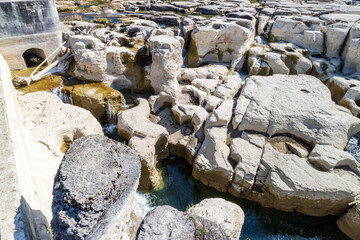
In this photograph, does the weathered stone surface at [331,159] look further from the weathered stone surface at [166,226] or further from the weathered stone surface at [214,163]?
the weathered stone surface at [166,226]

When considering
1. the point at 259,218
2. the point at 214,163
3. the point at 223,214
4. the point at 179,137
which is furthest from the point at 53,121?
the point at 259,218

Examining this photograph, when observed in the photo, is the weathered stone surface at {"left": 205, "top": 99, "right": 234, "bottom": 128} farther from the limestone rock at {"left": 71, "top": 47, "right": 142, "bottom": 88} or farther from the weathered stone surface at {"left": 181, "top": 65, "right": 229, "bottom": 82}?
the limestone rock at {"left": 71, "top": 47, "right": 142, "bottom": 88}

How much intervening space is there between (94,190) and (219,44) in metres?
10.3

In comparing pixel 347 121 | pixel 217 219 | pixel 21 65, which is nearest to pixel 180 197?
pixel 217 219

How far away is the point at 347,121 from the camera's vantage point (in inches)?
284

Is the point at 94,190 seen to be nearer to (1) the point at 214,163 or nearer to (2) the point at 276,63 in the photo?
(1) the point at 214,163

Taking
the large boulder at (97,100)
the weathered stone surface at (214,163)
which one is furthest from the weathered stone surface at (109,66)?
the weathered stone surface at (214,163)

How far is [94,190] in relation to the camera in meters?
2.52

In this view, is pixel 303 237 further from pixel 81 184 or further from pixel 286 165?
pixel 81 184

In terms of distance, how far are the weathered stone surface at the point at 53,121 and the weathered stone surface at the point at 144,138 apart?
36.8 inches

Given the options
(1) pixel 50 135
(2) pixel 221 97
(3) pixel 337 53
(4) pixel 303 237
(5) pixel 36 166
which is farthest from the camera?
(3) pixel 337 53

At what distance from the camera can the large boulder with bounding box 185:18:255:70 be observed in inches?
432

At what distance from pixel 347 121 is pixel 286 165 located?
2.77 meters

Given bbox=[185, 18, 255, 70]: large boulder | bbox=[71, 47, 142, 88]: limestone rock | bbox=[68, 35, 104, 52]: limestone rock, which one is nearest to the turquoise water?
bbox=[71, 47, 142, 88]: limestone rock
